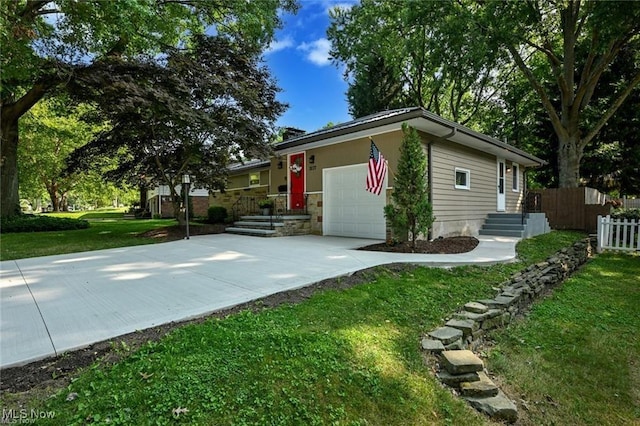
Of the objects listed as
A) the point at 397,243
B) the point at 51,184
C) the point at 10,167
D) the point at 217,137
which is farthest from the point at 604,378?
the point at 51,184

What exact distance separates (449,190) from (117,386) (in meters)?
8.99

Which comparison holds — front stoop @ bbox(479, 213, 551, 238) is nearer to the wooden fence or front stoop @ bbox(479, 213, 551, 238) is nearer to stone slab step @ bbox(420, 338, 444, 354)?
the wooden fence

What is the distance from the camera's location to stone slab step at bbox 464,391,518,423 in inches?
83.7

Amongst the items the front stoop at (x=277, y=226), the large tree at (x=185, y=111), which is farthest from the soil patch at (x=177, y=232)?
the large tree at (x=185, y=111)

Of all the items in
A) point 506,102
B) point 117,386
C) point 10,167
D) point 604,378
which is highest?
point 506,102

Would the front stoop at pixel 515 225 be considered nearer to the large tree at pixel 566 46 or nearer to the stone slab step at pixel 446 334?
the large tree at pixel 566 46

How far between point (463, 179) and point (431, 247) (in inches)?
160

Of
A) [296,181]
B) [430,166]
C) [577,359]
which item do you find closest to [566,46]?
[430,166]

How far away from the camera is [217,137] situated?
33.6ft

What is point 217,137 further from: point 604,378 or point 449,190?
point 604,378

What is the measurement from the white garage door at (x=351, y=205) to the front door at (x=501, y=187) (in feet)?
20.8

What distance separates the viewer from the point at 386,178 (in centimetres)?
836

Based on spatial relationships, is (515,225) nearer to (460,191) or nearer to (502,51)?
(460,191)

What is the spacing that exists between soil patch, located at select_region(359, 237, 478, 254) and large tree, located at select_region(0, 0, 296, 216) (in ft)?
25.5
